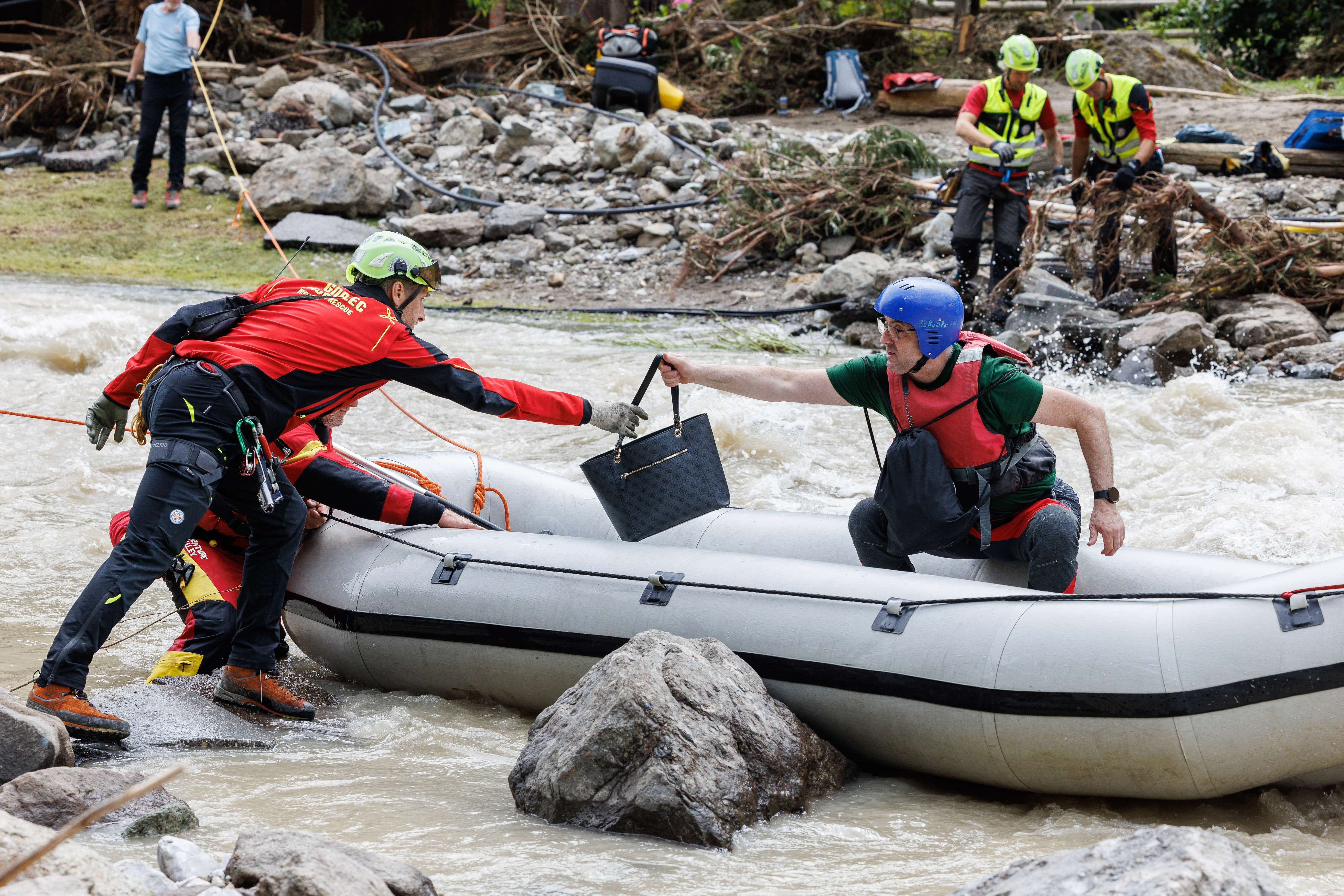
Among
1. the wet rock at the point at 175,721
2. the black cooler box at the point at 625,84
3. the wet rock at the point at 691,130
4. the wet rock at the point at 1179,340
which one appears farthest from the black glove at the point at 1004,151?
the black cooler box at the point at 625,84

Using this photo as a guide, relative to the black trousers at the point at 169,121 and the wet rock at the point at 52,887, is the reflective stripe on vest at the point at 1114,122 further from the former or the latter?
the black trousers at the point at 169,121

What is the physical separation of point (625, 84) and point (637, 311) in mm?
4017

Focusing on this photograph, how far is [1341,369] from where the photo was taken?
662 cm

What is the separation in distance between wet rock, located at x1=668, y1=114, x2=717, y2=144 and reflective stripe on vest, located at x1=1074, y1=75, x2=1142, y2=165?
187 inches

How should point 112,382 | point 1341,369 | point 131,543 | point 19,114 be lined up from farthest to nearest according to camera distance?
point 19,114
point 1341,369
point 112,382
point 131,543

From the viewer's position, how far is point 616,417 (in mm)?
3434

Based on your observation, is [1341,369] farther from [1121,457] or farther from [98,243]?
[98,243]

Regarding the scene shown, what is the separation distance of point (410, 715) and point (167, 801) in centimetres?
101

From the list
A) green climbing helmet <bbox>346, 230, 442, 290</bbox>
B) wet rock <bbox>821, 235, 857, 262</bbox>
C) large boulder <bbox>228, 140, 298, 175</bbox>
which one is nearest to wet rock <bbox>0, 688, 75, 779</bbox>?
green climbing helmet <bbox>346, 230, 442, 290</bbox>

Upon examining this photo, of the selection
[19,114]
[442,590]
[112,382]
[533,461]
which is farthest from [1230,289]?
[19,114]

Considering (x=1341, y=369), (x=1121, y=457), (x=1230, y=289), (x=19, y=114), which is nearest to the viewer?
(x=1121, y=457)

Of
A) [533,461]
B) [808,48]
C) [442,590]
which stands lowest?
[533,461]

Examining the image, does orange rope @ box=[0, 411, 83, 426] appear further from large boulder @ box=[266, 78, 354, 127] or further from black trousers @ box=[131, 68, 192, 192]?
large boulder @ box=[266, 78, 354, 127]

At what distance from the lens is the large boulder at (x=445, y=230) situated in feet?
33.0
